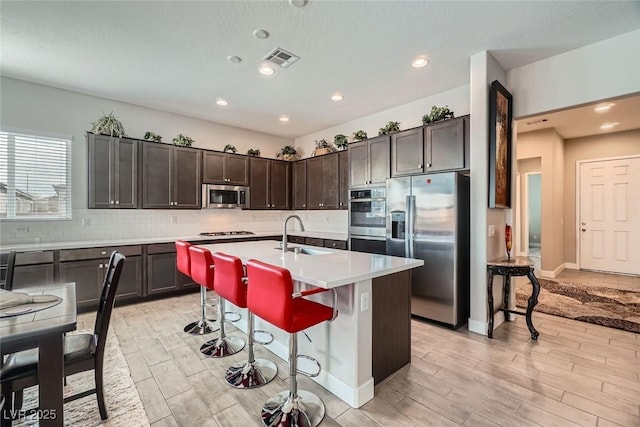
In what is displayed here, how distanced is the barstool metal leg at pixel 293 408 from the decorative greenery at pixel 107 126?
428 cm

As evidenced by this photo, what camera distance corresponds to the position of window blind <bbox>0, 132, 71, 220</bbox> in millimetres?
3787

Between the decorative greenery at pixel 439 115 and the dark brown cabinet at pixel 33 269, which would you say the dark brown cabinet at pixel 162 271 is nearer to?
the dark brown cabinet at pixel 33 269

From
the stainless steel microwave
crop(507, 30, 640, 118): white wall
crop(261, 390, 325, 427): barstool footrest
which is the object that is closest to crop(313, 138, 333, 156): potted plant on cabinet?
the stainless steel microwave

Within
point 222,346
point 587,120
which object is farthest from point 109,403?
point 587,120

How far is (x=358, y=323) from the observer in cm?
200

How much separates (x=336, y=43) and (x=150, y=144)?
3376mm

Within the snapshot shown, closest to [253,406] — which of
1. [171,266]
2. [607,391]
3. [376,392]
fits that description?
[376,392]

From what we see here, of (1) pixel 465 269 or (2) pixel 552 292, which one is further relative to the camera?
(2) pixel 552 292

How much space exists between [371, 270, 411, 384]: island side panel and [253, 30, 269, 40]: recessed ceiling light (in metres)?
2.53

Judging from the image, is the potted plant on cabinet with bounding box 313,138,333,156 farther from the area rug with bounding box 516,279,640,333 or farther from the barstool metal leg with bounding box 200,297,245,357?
the area rug with bounding box 516,279,640,333

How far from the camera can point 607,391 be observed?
2162 mm

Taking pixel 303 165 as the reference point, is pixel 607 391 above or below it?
below

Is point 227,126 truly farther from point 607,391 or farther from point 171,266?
point 607,391

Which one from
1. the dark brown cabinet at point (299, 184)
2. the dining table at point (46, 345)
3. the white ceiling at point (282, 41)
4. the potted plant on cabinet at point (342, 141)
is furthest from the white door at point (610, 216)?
the dining table at point (46, 345)
